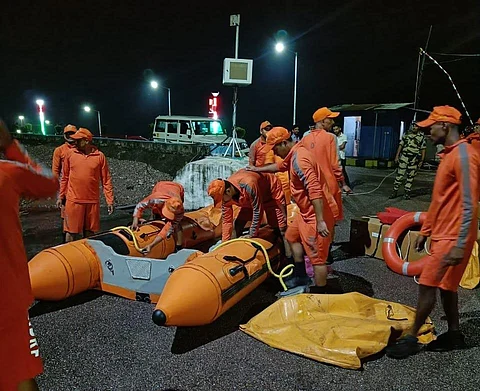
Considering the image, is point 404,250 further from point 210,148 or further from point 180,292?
point 210,148

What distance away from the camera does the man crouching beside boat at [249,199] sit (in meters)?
4.37

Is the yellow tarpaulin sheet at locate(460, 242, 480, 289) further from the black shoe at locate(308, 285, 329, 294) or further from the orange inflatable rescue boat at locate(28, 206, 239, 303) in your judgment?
the orange inflatable rescue boat at locate(28, 206, 239, 303)

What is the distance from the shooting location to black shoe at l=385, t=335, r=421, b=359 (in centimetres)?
312

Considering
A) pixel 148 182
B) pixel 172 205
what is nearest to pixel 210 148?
pixel 148 182

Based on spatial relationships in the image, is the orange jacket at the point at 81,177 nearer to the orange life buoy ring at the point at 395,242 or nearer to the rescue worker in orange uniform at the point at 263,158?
the rescue worker in orange uniform at the point at 263,158

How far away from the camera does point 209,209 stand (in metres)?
6.54

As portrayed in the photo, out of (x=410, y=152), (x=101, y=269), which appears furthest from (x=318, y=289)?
(x=410, y=152)

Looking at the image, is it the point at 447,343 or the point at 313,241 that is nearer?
the point at 447,343

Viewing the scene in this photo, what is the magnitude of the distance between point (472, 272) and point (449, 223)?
2.21m

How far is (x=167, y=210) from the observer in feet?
16.4

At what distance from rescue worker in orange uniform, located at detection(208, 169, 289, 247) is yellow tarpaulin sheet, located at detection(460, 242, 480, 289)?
2.08 meters

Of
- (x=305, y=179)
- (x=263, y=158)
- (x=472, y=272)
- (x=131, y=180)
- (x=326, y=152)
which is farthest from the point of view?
(x=131, y=180)

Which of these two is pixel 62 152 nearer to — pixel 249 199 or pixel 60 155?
pixel 60 155

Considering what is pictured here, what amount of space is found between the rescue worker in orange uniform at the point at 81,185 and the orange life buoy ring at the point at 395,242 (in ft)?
12.2
